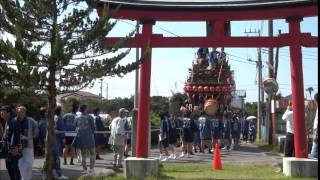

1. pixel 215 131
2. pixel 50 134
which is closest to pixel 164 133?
pixel 215 131

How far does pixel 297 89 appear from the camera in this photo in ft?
44.3

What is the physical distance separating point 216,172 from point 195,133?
7.08m

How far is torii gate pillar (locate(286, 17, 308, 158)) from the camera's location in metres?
13.5

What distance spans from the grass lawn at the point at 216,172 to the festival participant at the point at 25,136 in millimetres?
1738

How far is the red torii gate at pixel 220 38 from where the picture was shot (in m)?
13.5

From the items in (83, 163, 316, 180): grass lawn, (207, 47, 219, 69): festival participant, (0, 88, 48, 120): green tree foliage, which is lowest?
(83, 163, 316, 180): grass lawn

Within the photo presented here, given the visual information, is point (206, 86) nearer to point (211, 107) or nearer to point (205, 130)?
point (211, 107)

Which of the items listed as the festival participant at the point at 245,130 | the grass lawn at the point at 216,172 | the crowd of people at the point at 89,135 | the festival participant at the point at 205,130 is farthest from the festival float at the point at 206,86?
the grass lawn at the point at 216,172

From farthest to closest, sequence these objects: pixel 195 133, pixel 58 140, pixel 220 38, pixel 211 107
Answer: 1. pixel 211 107
2. pixel 195 133
3. pixel 58 140
4. pixel 220 38

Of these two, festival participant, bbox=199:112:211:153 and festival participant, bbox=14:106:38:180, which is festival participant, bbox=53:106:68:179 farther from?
festival participant, bbox=199:112:211:153

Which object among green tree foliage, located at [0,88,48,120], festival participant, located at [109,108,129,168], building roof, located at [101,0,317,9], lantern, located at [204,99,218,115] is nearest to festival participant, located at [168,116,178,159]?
festival participant, located at [109,108,129,168]

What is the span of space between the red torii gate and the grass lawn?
3.04ft

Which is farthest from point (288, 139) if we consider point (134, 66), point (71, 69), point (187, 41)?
point (71, 69)

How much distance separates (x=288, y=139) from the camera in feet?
49.9
